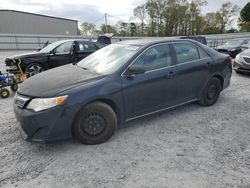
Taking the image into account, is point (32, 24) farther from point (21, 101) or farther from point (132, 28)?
point (21, 101)

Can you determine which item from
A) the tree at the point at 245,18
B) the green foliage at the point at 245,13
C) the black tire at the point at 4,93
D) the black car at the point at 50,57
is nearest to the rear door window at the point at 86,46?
the black car at the point at 50,57

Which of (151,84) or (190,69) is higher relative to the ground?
(190,69)

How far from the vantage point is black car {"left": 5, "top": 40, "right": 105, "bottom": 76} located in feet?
23.7

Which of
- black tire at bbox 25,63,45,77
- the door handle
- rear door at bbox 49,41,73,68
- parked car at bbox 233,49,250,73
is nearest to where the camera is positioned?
the door handle

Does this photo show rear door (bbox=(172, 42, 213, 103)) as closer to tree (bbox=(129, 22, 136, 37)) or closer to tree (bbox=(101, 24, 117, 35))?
tree (bbox=(129, 22, 136, 37))

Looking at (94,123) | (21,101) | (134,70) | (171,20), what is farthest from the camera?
(171,20)

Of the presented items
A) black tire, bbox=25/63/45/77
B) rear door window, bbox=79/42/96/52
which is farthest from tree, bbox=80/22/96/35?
black tire, bbox=25/63/45/77

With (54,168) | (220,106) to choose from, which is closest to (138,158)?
(54,168)

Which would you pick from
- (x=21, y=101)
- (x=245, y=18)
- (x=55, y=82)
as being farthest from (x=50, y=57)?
(x=245, y=18)

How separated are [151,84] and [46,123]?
5.85ft

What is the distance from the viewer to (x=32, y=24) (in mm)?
34094

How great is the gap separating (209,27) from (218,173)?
5481 centimetres

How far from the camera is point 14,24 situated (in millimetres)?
32219

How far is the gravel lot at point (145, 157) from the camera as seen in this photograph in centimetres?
241
